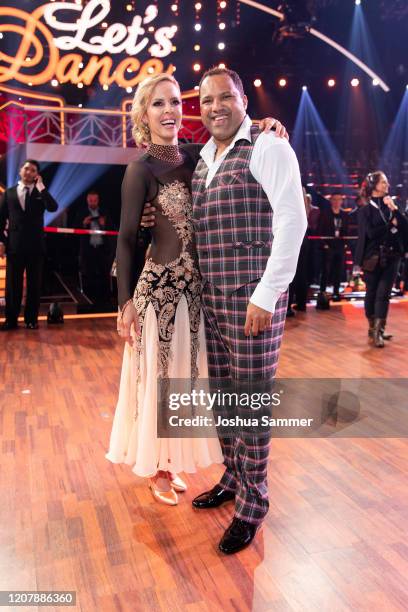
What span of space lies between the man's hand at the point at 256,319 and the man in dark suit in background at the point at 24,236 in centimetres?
446

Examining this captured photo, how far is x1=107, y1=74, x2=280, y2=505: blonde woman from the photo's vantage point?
227 cm

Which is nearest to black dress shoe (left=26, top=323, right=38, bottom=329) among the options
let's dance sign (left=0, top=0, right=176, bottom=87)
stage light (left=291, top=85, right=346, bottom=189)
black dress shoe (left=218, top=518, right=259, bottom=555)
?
let's dance sign (left=0, top=0, right=176, bottom=87)

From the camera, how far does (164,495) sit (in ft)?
8.45

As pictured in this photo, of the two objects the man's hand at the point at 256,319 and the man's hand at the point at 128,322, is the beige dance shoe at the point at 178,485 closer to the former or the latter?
the man's hand at the point at 128,322

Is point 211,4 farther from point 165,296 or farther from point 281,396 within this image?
point 165,296

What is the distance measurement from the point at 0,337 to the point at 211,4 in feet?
32.9

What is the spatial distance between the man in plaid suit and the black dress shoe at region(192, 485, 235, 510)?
0.96 feet

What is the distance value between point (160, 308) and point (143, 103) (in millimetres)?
788

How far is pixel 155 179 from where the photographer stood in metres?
2.27

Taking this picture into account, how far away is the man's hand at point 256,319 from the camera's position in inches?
78.6

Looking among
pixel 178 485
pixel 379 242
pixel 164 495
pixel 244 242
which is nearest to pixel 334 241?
pixel 379 242

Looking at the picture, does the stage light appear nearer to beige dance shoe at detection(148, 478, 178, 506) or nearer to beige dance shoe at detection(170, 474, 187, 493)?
beige dance shoe at detection(170, 474, 187, 493)

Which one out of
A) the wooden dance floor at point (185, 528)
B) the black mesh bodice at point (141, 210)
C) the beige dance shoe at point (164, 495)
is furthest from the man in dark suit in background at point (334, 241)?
the black mesh bodice at point (141, 210)

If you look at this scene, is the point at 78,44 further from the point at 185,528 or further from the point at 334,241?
the point at 185,528
